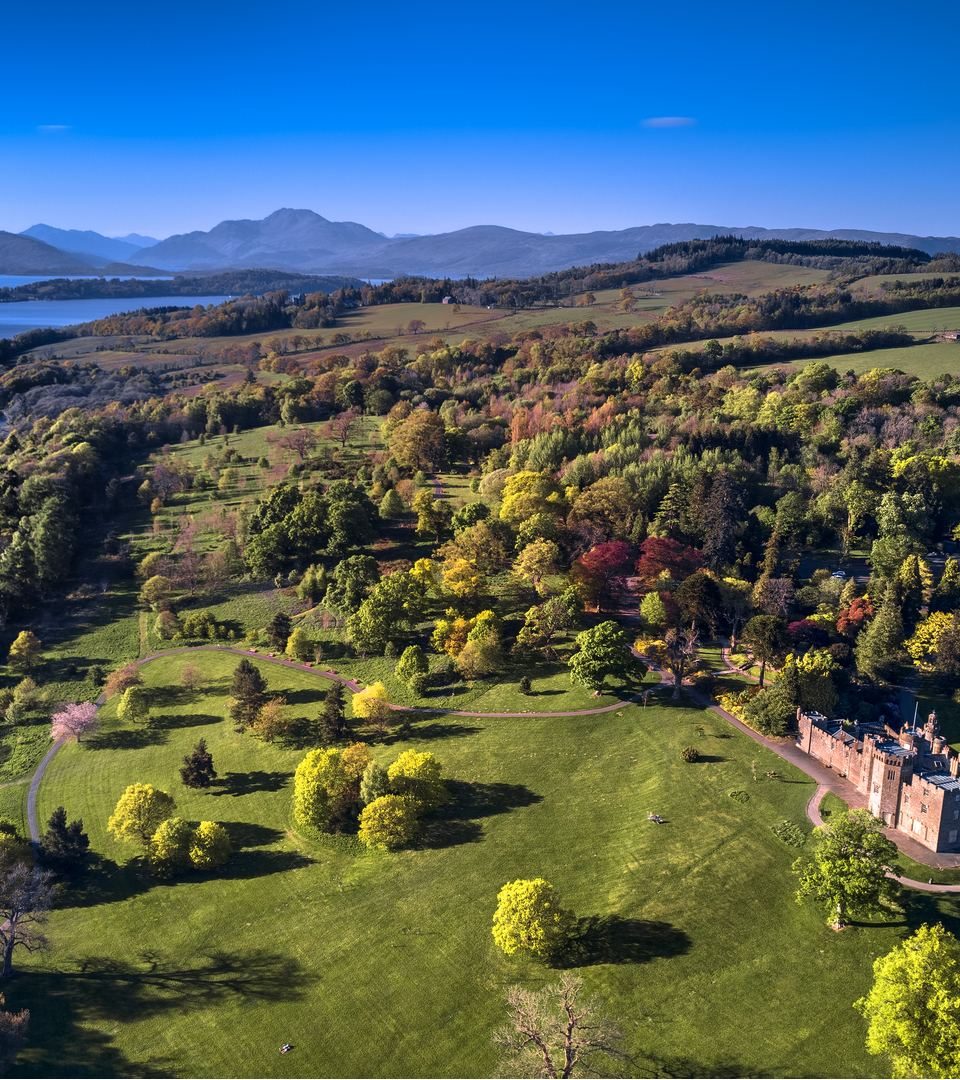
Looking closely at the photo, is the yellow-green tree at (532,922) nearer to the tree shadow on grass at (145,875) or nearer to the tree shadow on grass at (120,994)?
the tree shadow on grass at (120,994)

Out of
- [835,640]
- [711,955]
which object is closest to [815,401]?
[835,640]

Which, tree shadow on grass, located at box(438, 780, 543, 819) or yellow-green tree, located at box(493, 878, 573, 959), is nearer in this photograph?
yellow-green tree, located at box(493, 878, 573, 959)

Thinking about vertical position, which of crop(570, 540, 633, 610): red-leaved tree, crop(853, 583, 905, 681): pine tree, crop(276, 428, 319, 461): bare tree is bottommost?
crop(853, 583, 905, 681): pine tree

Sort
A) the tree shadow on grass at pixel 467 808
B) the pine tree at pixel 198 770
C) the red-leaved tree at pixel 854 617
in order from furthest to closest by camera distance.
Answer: the red-leaved tree at pixel 854 617
the pine tree at pixel 198 770
the tree shadow on grass at pixel 467 808

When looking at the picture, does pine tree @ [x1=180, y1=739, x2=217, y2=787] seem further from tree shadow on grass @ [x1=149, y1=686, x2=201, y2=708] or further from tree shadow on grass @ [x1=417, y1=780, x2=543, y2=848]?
tree shadow on grass @ [x1=417, y1=780, x2=543, y2=848]

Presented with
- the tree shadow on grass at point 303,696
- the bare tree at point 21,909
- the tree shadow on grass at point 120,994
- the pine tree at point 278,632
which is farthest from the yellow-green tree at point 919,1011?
the pine tree at point 278,632

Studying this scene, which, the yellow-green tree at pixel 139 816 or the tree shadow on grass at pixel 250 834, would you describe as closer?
the yellow-green tree at pixel 139 816

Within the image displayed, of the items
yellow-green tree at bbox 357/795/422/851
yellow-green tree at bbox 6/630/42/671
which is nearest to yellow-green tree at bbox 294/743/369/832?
yellow-green tree at bbox 357/795/422/851

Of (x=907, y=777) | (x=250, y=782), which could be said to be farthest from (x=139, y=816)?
(x=907, y=777)
